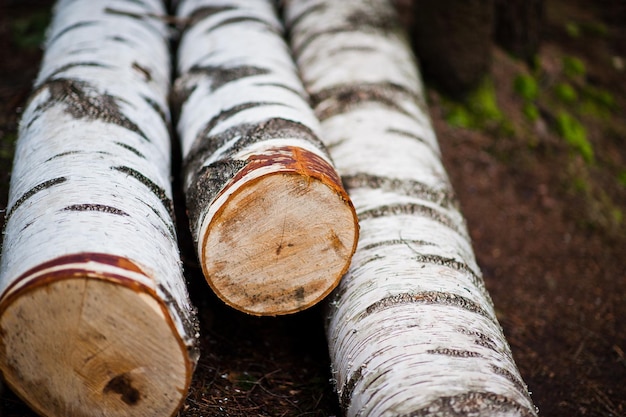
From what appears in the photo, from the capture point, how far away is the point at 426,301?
7.33ft

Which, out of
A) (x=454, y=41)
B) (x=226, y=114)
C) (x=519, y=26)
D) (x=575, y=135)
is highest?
(x=226, y=114)

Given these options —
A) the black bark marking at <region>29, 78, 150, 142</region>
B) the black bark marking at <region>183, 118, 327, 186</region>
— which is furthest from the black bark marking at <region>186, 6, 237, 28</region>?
the black bark marking at <region>183, 118, 327, 186</region>

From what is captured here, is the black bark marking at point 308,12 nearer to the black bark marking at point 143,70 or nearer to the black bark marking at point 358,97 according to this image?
the black bark marking at point 358,97

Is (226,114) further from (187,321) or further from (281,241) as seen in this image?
(187,321)

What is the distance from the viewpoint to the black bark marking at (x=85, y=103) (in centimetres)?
257

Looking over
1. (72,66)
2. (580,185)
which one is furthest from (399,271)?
(580,185)

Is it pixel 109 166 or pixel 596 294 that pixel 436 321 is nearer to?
pixel 109 166

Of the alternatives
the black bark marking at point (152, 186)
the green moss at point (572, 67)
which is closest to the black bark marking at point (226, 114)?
the black bark marking at point (152, 186)

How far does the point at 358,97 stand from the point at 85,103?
5.01ft

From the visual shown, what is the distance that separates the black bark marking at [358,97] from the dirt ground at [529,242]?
1131 mm

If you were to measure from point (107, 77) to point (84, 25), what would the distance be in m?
0.79

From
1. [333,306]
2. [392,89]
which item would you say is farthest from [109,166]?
[392,89]

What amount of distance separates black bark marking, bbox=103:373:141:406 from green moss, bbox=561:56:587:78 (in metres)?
5.07

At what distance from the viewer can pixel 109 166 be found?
228 centimetres
